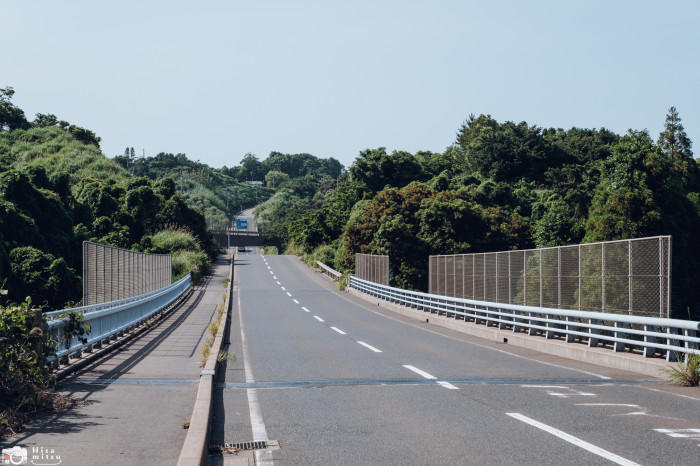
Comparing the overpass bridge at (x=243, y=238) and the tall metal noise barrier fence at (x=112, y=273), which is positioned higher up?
the overpass bridge at (x=243, y=238)

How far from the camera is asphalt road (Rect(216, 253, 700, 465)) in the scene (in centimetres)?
697

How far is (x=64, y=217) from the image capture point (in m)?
47.9

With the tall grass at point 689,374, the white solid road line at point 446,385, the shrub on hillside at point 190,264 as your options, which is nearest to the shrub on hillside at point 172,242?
the shrub on hillside at point 190,264

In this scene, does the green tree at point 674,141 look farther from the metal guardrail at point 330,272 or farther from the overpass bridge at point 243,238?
the overpass bridge at point 243,238

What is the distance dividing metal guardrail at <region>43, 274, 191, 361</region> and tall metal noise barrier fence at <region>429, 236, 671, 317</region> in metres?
10.8

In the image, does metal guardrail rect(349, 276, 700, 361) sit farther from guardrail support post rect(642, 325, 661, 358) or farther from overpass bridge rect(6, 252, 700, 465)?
overpass bridge rect(6, 252, 700, 465)

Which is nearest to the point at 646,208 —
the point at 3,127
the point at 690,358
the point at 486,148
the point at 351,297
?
the point at 351,297

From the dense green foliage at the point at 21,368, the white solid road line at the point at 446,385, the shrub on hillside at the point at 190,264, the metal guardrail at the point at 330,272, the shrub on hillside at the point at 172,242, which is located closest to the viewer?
the dense green foliage at the point at 21,368

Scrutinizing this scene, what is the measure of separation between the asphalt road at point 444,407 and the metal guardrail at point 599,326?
0.92 metres

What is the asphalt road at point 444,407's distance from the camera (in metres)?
6.97

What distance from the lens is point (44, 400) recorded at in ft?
28.9
